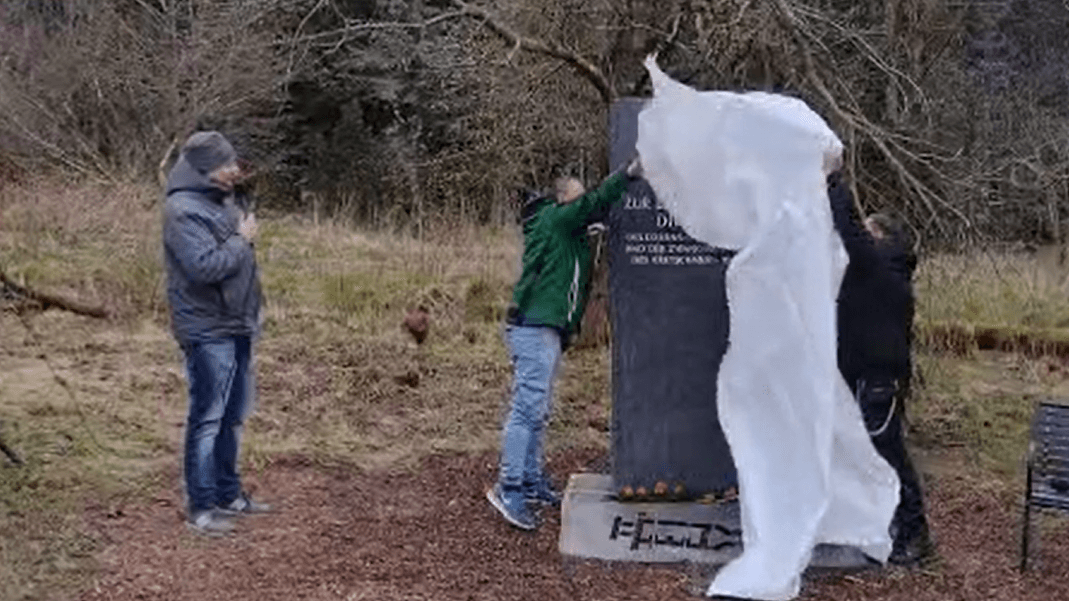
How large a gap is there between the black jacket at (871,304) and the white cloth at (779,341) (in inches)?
4.4

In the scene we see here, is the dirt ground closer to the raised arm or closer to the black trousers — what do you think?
the black trousers

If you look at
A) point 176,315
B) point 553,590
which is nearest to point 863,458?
point 553,590

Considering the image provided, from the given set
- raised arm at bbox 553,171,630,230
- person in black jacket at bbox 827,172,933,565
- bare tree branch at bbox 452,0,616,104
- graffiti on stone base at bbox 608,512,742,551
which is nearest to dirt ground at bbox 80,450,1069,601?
graffiti on stone base at bbox 608,512,742,551

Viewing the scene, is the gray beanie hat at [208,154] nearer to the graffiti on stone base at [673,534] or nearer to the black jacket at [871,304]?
the graffiti on stone base at [673,534]

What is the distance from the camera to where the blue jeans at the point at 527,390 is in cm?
652

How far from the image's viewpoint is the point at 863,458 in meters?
6.12

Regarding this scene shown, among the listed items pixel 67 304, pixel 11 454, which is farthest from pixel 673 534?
pixel 67 304

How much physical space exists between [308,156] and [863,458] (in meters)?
20.7

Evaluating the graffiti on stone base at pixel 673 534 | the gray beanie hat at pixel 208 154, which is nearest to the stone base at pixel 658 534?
the graffiti on stone base at pixel 673 534

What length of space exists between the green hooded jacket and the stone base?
30.5 inches

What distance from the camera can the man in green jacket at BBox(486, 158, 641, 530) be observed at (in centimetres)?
636

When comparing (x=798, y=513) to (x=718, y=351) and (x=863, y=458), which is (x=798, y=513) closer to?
(x=863, y=458)

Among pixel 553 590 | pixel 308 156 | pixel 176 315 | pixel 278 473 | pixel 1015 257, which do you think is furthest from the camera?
pixel 308 156

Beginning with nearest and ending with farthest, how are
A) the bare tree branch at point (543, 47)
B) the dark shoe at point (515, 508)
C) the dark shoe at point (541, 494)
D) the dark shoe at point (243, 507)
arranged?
the dark shoe at point (515, 508)
the dark shoe at point (243, 507)
the dark shoe at point (541, 494)
the bare tree branch at point (543, 47)
